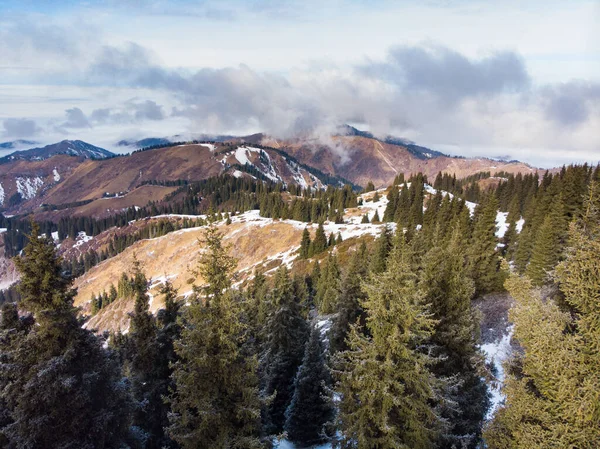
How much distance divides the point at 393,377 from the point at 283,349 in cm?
1562

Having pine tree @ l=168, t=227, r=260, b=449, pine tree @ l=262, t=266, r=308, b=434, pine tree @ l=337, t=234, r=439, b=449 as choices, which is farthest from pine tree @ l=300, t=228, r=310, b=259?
pine tree @ l=337, t=234, r=439, b=449

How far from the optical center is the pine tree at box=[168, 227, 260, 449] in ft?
44.0

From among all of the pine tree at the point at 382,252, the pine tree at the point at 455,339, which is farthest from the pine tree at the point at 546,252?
the pine tree at the point at 455,339

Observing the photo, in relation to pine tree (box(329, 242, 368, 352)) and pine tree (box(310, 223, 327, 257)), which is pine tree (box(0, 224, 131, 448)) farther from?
pine tree (box(310, 223, 327, 257))

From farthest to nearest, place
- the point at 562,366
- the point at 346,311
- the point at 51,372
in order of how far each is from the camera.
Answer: the point at 346,311
the point at 51,372
the point at 562,366

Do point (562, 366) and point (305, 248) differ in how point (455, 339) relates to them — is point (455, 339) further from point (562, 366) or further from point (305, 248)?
point (305, 248)

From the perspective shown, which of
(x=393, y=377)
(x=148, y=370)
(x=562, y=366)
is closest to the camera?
(x=562, y=366)

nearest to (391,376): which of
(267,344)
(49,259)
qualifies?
(49,259)

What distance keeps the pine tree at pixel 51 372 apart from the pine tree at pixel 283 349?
13172mm

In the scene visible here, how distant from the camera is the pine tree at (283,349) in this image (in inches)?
1041

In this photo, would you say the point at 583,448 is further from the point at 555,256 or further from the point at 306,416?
the point at 555,256

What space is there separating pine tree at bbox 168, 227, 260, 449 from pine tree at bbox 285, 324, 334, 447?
923 centimetres

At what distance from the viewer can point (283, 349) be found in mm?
27516

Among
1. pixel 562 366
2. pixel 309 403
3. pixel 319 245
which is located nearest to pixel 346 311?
pixel 309 403
